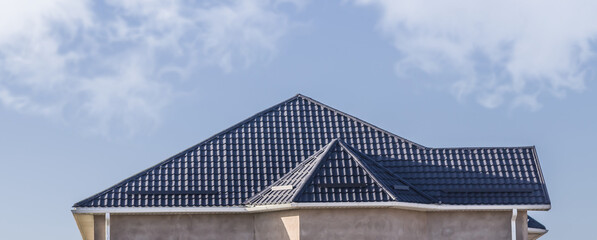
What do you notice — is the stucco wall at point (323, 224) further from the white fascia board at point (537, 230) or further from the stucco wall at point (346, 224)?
the white fascia board at point (537, 230)

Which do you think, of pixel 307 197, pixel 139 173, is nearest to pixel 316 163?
pixel 307 197

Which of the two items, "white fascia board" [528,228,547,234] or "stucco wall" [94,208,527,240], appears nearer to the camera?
"stucco wall" [94,208,527,240]

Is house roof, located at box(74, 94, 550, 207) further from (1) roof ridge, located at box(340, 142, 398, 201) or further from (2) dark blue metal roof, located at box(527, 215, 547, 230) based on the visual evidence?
(2) dark blue metal roof, located at box(527, 215, 547, 230)

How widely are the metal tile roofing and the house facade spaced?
3 cm

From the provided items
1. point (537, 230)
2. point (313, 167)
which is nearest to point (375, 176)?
point (313, 167)

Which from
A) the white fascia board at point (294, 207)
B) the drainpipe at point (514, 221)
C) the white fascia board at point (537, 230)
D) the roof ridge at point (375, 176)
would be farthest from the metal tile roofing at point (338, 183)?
the white fascia board at point (537, 230)

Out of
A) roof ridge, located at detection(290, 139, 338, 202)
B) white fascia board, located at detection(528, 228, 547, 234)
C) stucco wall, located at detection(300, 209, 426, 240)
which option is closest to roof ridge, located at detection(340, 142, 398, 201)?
roof ridge, located at detection(290, 139, 338, 202)

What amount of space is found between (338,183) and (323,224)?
1.26m

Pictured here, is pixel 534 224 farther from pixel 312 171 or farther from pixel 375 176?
pixel 312 171

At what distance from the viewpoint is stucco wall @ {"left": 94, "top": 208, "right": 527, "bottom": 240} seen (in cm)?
2559

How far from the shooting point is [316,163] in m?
26.9

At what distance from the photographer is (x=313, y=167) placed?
26750 mm

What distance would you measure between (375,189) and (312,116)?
553 cm

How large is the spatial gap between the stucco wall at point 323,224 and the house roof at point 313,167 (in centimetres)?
48
